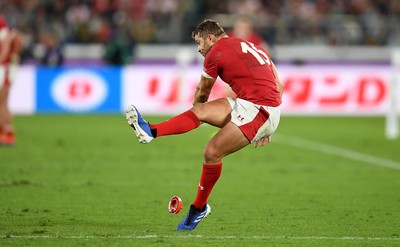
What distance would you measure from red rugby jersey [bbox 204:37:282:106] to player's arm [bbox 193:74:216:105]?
0.05 m

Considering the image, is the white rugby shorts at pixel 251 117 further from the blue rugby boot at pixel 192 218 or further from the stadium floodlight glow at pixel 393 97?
the stadium floodlight glow at pixel 393 97

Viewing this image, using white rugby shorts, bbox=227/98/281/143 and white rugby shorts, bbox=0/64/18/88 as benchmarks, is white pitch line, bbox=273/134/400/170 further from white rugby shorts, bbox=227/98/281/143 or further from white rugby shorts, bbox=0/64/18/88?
white rugby shorts, bbox=227/98/281/143

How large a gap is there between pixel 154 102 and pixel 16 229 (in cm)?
1510

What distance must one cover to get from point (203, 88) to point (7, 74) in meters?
8.91

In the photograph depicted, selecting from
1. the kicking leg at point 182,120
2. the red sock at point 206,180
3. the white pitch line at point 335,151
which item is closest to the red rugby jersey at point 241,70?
the kicking leg at point 182,120

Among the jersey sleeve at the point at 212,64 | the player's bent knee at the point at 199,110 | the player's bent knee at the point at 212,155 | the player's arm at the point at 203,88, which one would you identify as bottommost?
the player's bent knee at the point at 212,155

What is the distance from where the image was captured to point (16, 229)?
8.09m

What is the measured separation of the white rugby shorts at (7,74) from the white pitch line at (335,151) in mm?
5639

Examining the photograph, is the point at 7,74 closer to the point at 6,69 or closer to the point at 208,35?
the point at 6,69

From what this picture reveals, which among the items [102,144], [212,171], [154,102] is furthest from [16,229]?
[154,102]

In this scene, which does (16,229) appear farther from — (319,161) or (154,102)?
(154,102)

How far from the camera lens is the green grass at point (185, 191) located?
26.0 ft

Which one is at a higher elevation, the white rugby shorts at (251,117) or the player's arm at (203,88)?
the player's arm at (203,88)

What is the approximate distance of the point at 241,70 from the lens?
8.08 metres
